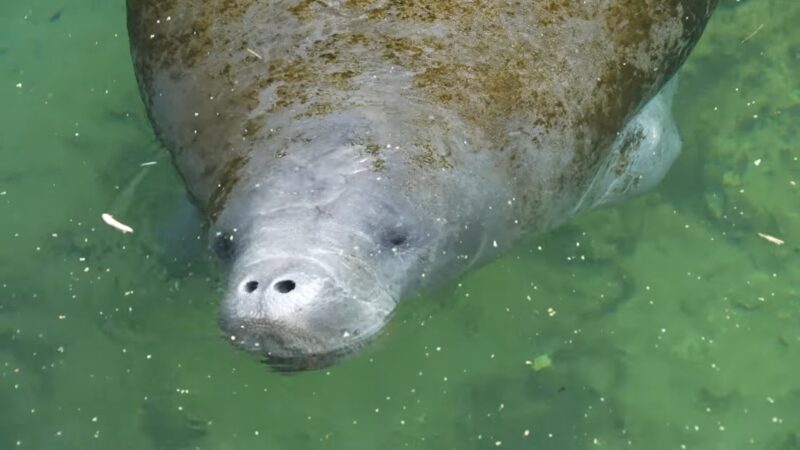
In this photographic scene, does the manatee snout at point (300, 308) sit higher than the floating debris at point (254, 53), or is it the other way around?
the floating debris at point (254, 53)

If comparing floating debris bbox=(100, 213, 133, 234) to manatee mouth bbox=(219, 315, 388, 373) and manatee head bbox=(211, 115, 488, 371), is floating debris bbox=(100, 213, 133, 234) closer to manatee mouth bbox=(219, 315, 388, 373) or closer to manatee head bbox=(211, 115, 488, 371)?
manatee head bbox=(211, 115, 488, 371)

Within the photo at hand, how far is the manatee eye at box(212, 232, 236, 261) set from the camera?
174 inches

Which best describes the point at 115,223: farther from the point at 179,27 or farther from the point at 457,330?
the point at 457,330

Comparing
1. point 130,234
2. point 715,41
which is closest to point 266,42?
point 130,234

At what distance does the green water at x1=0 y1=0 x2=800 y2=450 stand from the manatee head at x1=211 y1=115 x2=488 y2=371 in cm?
72

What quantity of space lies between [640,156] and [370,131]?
1965 millimetres

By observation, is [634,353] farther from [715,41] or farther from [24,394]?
[24,394]

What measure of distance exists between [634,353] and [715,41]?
2.39m

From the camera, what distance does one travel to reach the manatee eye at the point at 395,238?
429 cm

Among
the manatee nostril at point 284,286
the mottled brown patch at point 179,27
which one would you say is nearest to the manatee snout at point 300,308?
the manatee nostril at point 284,286

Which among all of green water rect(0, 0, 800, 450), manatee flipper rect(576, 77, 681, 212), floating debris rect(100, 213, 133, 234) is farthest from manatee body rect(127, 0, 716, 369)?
floating debris rect(100, 213, 133, 234)

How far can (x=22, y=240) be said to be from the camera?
20.6 ft

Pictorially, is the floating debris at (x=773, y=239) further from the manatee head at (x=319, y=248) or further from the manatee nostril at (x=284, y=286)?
the manatee nostril at (x=284, y=286)

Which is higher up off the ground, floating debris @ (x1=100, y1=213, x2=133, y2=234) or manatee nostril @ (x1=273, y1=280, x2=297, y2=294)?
manatee nostril @ (x1=273, y1=280, x2=297, y2=294)
